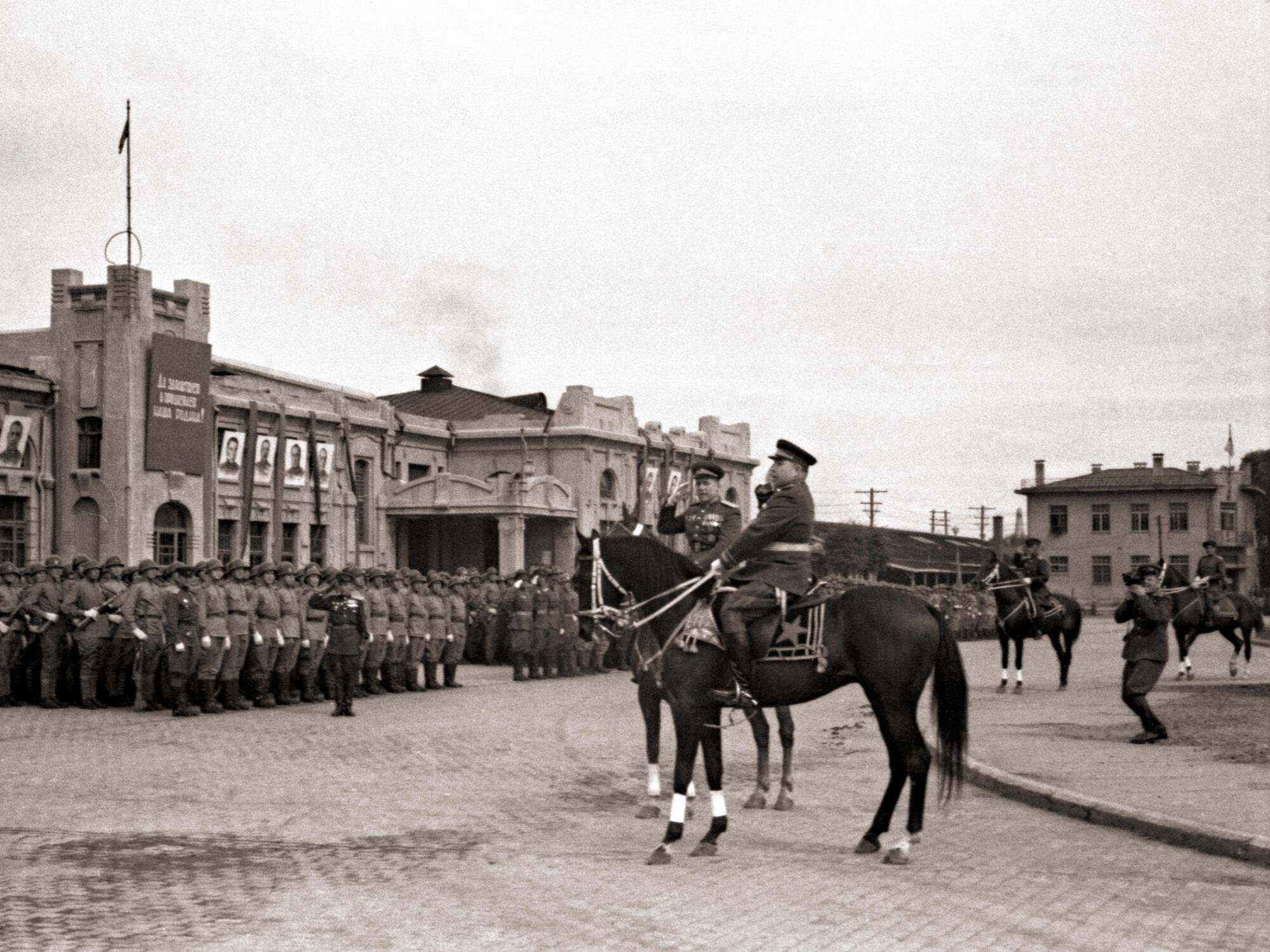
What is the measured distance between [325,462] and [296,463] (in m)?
1.72

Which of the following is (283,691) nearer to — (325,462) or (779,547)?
(779,547)

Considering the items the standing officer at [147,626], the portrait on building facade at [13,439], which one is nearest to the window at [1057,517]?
the portrait on building facade at [13,439]

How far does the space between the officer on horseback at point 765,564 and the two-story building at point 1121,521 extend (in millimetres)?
82776

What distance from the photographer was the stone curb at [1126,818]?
30.9 ft

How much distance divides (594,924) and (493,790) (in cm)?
512

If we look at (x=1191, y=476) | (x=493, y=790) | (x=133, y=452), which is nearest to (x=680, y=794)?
(x=493, y=790)

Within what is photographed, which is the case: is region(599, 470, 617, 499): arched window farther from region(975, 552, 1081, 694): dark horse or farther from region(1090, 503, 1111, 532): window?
region(1090, 503, 1111, 532): window

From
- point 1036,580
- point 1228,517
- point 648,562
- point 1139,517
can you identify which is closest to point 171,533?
point 1036,580

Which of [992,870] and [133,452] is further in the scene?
[133,452]

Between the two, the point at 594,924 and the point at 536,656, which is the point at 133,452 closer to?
the point at 536,656

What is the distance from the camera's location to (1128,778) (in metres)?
12.6

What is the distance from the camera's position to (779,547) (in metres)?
10.1

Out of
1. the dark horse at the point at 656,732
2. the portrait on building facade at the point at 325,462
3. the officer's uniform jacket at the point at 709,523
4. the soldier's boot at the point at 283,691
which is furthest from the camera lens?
the portrait on building facade at the point at 325,462

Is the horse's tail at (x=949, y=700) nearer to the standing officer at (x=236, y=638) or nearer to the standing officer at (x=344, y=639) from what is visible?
the standing officer at (x=344, y=639)
